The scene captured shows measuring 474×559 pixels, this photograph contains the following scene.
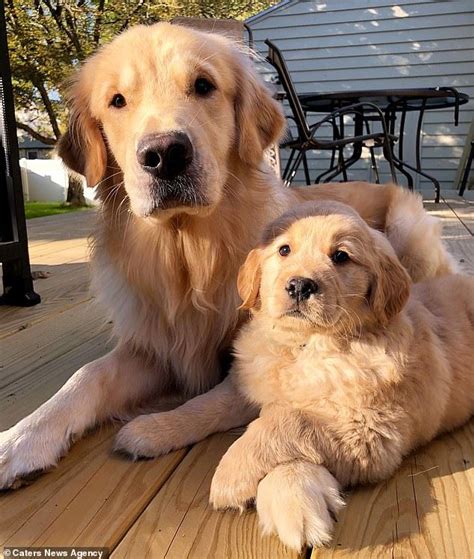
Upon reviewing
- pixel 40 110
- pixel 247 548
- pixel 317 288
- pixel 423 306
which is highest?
pixel 317 288

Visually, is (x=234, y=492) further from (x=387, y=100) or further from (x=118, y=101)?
(x=387, y=100)

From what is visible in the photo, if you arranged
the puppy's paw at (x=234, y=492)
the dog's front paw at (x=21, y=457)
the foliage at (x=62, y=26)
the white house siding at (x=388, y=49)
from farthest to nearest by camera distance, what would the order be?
the foliage at (x=62, y=26) < the white house siding at (x=388, y=49) < the dog's front paw at (x=21, y=457) < the puppy's paw at (x=234, y=492)

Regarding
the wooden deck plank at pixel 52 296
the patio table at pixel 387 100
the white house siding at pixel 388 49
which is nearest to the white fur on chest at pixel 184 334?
the wooden deck plank at pixel 52 296

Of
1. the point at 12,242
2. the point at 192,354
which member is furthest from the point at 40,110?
the point at 192,354

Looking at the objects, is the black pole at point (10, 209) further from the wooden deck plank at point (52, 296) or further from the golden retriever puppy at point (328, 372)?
the golden retriever puppy at point (328, 372)

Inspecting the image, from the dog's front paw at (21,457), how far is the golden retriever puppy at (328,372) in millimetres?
465

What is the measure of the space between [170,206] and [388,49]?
9.13m

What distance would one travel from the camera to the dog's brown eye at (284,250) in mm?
1465

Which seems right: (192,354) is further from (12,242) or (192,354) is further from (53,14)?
(53,14)

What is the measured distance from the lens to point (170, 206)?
5.36 ft

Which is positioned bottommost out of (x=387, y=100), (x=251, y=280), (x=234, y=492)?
(x=387, y=100)

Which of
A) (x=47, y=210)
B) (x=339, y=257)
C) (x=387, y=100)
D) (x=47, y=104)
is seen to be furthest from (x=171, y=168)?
(x=47, y=104)

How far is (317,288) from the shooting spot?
4.31ft

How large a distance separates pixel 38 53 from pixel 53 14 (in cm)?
128
